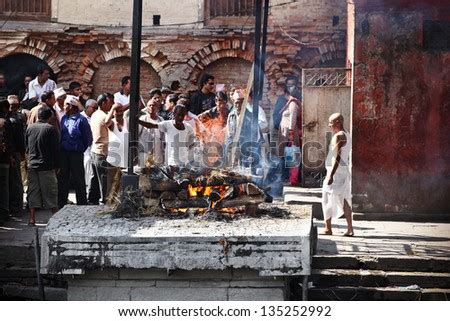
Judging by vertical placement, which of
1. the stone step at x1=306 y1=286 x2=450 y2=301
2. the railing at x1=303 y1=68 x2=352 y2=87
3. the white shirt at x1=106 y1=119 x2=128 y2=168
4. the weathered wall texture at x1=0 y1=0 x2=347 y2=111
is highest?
the weathered wall texture at x1=0 y1=0 x2=347 y2=111

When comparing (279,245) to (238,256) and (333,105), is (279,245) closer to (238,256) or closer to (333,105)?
(238,256)

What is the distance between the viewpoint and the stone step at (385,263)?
8.79m

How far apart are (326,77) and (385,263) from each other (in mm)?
5433

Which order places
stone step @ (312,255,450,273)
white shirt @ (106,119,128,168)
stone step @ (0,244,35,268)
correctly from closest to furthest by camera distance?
stone step @ (312,255,450,273) → stone step @ (0,244,35,268) → white shirt @ (106,119,128,168)

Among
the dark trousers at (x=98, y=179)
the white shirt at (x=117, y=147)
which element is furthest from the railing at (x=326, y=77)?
the dark trousers at (x=98, y=179)

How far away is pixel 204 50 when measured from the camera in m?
18.8

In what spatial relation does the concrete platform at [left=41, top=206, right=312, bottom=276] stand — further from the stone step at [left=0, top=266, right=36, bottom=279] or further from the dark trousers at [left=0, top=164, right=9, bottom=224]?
the dark trousers at [left=0, top=164, right=9, bottom=224]

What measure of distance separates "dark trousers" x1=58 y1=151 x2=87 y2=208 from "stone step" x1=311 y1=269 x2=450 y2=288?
3.94 metres

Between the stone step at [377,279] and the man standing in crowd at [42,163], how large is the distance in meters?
3.67

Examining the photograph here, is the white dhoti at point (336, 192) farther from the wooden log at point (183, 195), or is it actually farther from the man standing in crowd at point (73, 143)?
the man standing in crowd at point (73, 143)

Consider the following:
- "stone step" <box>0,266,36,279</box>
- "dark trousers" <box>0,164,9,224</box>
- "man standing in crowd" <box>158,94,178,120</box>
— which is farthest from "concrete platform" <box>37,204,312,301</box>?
"man standing in crowd" <box>158,94,178,120</box>

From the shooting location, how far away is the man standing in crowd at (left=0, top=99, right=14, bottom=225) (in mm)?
10992

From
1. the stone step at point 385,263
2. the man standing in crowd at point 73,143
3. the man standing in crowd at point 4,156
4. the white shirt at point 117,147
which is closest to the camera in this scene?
the stone step at point 385,263

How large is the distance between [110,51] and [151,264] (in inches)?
485
